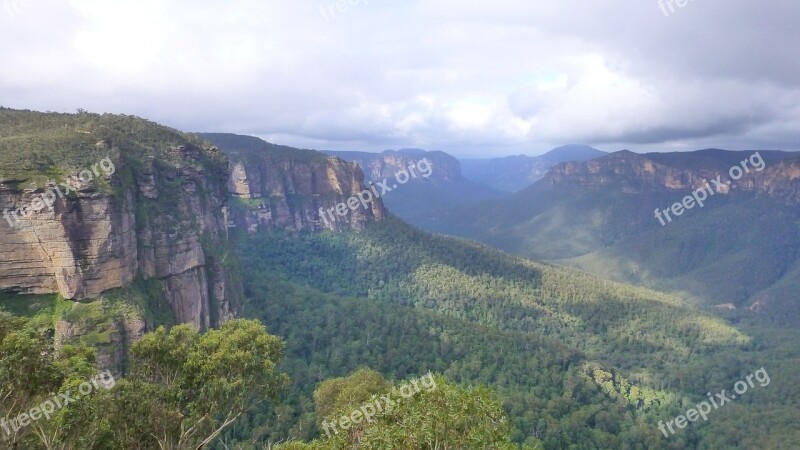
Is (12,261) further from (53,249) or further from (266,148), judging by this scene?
(266,148)

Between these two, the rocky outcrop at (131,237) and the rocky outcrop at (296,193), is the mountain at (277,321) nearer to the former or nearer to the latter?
the rocky outcrop at (131,237)

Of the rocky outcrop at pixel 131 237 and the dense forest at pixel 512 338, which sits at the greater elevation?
the rocky outcrop at pixel 131 237

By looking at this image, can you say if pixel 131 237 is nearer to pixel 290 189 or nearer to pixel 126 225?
pixel 126 225

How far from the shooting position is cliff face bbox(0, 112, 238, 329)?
3706 centimetres

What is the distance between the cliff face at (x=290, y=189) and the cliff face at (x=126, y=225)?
47.0m

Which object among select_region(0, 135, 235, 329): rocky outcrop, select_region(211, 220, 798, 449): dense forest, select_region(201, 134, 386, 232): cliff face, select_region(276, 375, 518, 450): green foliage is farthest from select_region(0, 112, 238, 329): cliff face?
select_region(201, 134, 386, 232): cliff face

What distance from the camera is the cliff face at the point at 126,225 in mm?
37062

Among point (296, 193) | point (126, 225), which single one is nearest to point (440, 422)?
point (126, 225)

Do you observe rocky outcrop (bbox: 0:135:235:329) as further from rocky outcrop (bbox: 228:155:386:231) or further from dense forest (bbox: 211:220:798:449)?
rocky outcrop (bbox: 228:155:386:231)

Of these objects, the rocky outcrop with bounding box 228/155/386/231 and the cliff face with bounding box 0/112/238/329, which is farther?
the rocky outcrop with bounding box 228/155/386/231

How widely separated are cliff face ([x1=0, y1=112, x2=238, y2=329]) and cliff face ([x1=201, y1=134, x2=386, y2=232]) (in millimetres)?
47041

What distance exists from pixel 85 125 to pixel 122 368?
2850 centimetres

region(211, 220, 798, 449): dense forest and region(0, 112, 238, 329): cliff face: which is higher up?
region(0, 112, 238, 329): cliff face

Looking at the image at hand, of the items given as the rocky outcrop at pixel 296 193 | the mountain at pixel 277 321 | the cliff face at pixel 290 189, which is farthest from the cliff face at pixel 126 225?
the cliff face at pixel 290 189
